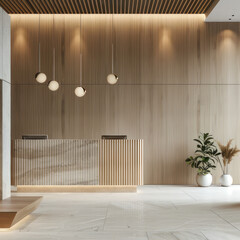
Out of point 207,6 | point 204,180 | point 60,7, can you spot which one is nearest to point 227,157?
point 204,180

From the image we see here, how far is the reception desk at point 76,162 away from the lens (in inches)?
325

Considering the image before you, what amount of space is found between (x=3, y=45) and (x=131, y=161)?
367 cm

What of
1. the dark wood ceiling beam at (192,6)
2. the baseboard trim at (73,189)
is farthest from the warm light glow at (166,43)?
the baseboard trim at (73,189)

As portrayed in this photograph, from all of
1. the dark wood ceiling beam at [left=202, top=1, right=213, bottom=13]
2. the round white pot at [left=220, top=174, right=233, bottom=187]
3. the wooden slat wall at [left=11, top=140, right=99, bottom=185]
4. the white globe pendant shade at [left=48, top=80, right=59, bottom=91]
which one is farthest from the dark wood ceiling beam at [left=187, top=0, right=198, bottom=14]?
the wooden slat wall at [left=11, top=140, right=99, bottom=185]

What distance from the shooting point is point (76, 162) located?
27.3ft

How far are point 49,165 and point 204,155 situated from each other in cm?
363

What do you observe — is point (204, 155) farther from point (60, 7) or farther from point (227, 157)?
point (60, 7)

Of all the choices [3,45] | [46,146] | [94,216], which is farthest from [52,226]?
[46,146]

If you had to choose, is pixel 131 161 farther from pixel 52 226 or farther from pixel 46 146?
pixel 52 226

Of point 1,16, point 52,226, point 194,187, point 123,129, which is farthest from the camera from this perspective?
point 123,129

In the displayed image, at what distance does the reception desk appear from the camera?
8266 millimetres

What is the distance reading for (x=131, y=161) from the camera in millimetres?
8352

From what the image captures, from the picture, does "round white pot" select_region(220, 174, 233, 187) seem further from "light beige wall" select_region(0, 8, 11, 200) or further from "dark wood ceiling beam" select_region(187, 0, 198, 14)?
"light beige wall" select_region(0, 8, 11, 200)

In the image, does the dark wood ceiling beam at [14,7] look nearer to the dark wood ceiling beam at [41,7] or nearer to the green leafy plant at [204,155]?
the dark wood ceiling beam at [41,7]
